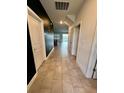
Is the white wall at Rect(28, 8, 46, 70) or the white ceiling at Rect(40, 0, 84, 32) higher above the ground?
the white ceiling at Rect(40, 0, 84, 32)

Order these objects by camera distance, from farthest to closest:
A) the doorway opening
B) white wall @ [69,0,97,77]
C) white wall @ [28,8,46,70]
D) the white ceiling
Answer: the doorway opening, the white ceiling, white wall @ [28,8,46,70], white wall @ [69,0,97,77]

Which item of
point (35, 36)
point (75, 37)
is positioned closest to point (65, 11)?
point (75, 37)

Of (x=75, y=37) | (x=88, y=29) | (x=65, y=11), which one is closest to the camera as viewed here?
(x=88, y=29)

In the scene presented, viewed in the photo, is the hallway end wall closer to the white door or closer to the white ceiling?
the white ceiling

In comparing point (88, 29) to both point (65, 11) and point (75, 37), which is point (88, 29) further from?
point (75, 37)

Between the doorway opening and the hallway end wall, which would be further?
the doorway opening

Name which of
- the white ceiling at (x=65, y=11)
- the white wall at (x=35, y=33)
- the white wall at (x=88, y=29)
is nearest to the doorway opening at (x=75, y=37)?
the white ceiling at (x=65, y=11)

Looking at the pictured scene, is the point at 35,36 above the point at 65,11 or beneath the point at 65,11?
beneath

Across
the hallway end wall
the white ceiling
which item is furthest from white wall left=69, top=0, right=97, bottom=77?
the white ceiling

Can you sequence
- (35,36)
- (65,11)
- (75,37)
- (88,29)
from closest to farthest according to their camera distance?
(88,29)
(35,36)
(65,11)
(75,37)
